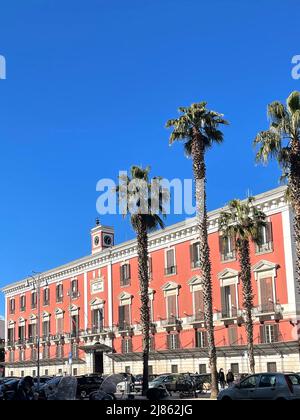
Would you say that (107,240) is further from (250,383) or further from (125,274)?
(250,383)

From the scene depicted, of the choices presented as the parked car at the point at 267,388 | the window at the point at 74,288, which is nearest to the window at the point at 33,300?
the window at the point at 74,288

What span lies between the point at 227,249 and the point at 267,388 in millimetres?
28354

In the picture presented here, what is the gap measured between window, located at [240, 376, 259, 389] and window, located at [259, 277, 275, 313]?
75.3ft

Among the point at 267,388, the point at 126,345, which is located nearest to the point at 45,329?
the point at 126,345

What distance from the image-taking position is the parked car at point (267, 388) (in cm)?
1888

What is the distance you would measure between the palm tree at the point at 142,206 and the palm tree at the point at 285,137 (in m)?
10.9

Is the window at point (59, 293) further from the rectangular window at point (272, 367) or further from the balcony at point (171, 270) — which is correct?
the rectangular window at point (272, 367)

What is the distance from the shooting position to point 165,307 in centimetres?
5359

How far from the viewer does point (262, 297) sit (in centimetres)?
4388

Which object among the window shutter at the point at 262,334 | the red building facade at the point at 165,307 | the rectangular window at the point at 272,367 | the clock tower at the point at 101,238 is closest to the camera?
the rectangular window at the point at 272,367

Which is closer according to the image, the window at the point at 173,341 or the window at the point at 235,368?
the window at the point at 235,368
